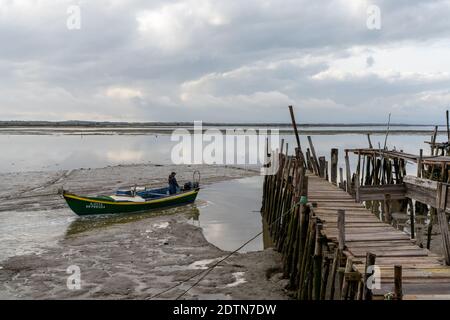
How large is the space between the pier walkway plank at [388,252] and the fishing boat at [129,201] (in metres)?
11.8

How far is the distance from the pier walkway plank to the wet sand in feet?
8.71

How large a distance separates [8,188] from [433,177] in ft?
87.6

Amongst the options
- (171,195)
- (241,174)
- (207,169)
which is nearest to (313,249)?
(171,195)

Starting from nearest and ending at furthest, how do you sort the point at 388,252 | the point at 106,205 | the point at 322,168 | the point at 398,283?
the point at 398,283 → the point at 388,252 → the point at 322,168 → the point at 106,205

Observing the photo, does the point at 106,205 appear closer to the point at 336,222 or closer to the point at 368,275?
the point at 336,222

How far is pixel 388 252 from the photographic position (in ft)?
31.0

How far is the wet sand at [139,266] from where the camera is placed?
12.7m

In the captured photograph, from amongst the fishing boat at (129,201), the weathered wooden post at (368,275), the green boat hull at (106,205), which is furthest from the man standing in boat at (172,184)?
the weathered wooden post at (368,275)

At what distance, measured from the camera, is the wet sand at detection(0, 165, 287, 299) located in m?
12.7

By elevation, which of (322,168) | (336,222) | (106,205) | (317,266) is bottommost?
(106,205)

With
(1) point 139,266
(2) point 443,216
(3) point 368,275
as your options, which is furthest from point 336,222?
(1) point 139,266

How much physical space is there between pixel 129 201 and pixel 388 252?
651 inches

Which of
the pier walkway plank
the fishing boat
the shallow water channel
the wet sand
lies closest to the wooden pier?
the pier walkway plank

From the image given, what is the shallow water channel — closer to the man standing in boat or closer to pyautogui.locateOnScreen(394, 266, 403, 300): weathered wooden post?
the man standing in boat
